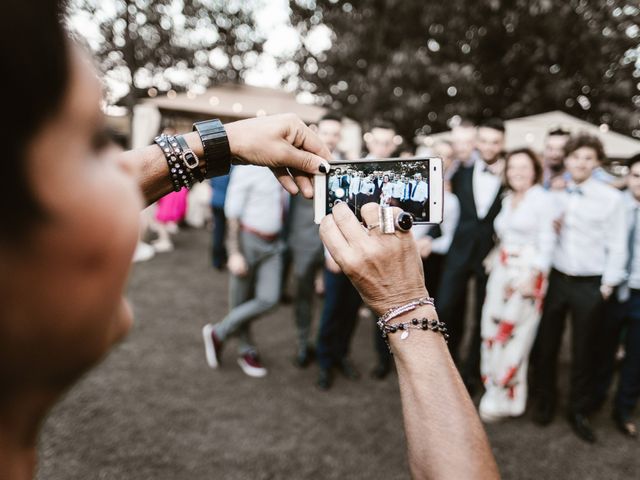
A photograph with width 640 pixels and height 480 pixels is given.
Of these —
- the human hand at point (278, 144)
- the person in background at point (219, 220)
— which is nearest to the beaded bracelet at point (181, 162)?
the human hand at point (278, 144)

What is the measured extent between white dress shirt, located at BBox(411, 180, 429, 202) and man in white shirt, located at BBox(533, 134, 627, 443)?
8.22 ft

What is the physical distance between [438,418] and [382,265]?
1.09 ft

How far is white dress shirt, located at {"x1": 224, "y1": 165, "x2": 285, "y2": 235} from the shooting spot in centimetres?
409

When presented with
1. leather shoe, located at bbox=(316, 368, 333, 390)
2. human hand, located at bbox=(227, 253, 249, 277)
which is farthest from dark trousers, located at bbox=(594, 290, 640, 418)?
human hand, located at bbox=(227, 253, 249, 277)

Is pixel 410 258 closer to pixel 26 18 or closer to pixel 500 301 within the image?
pixel 26 18

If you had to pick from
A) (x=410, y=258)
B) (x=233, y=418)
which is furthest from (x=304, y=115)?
(x=410, y=258)

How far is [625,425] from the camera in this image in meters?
3.67

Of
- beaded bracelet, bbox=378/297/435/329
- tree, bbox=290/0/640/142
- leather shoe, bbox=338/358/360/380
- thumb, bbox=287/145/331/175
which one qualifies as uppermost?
tree, bbox=290/0/640/142

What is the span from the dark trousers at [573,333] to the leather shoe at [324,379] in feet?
5.62

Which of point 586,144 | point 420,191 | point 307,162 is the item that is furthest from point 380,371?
point 307,162

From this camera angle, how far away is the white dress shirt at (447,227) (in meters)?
4.35

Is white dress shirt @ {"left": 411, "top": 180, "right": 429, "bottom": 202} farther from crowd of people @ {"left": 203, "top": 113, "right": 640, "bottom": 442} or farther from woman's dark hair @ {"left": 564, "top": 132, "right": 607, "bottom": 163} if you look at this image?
woman's dark hair @ {"left": 564, "top": 132, "right": 607, "bottom": 163}

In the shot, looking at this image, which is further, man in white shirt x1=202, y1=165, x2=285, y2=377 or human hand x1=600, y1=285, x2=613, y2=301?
man in white shirt x1=202, y1=165, x2=285, y2=377

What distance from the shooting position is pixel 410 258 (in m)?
1.05
